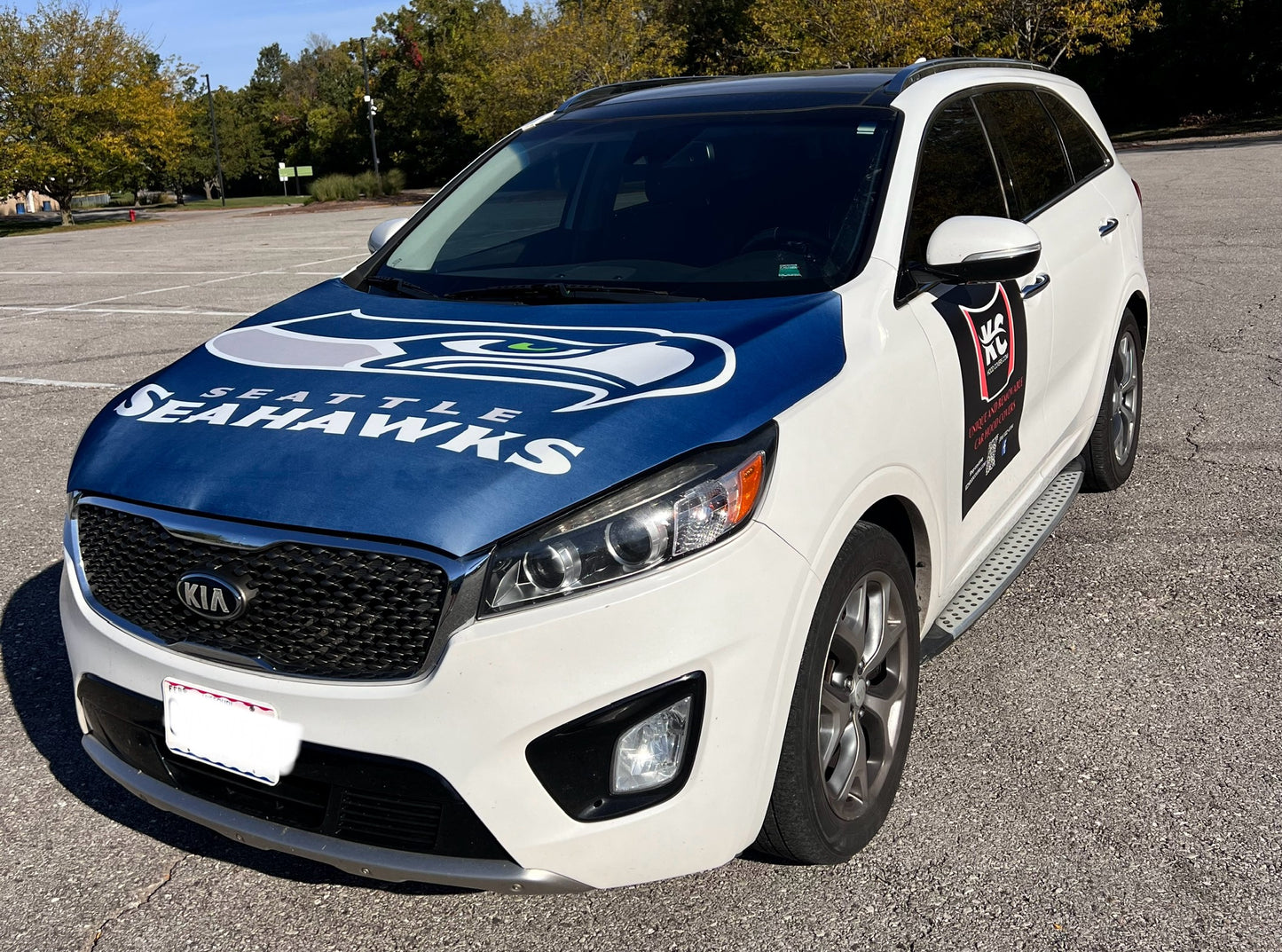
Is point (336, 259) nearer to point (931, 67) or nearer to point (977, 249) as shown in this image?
point (931, 67)

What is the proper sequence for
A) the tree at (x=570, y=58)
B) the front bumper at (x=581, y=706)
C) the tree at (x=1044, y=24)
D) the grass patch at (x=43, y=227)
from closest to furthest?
the front bumper at (x=581, y=706) → the tree at (x=1044, y=24) → the grass patch at (x=43, y=227) → the tree at (x=570, y=58)

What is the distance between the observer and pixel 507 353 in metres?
2.80

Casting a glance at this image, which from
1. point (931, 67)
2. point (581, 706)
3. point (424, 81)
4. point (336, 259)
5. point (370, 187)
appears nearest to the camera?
point (581, 706)

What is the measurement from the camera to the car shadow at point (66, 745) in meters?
2.86

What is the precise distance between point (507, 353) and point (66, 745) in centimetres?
188

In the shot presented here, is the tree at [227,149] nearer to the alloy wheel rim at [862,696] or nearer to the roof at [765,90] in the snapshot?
the roof at [765,90]

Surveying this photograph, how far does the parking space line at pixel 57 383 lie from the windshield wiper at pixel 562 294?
5.87 m

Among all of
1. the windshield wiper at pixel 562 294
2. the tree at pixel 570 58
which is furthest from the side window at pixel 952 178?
the tree at pixel 570 58

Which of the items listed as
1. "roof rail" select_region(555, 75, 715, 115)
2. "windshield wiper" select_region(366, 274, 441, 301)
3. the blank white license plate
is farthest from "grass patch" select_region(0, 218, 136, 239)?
the blank white license plate

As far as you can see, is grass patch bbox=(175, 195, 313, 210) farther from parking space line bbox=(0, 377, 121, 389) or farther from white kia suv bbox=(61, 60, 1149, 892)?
white kia suv bbox=(61, 60, 1149, 892)

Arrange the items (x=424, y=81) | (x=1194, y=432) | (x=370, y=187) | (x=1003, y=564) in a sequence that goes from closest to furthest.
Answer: (x=1003, y=564)
(x=1194, y=432)
(x=370, y=187)
(x=424, y=81)

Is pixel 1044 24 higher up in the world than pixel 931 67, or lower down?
higher up

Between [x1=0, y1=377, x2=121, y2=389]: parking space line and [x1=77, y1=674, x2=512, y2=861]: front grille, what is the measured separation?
6.65 metres

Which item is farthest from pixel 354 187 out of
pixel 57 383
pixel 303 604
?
pixel 303 604
